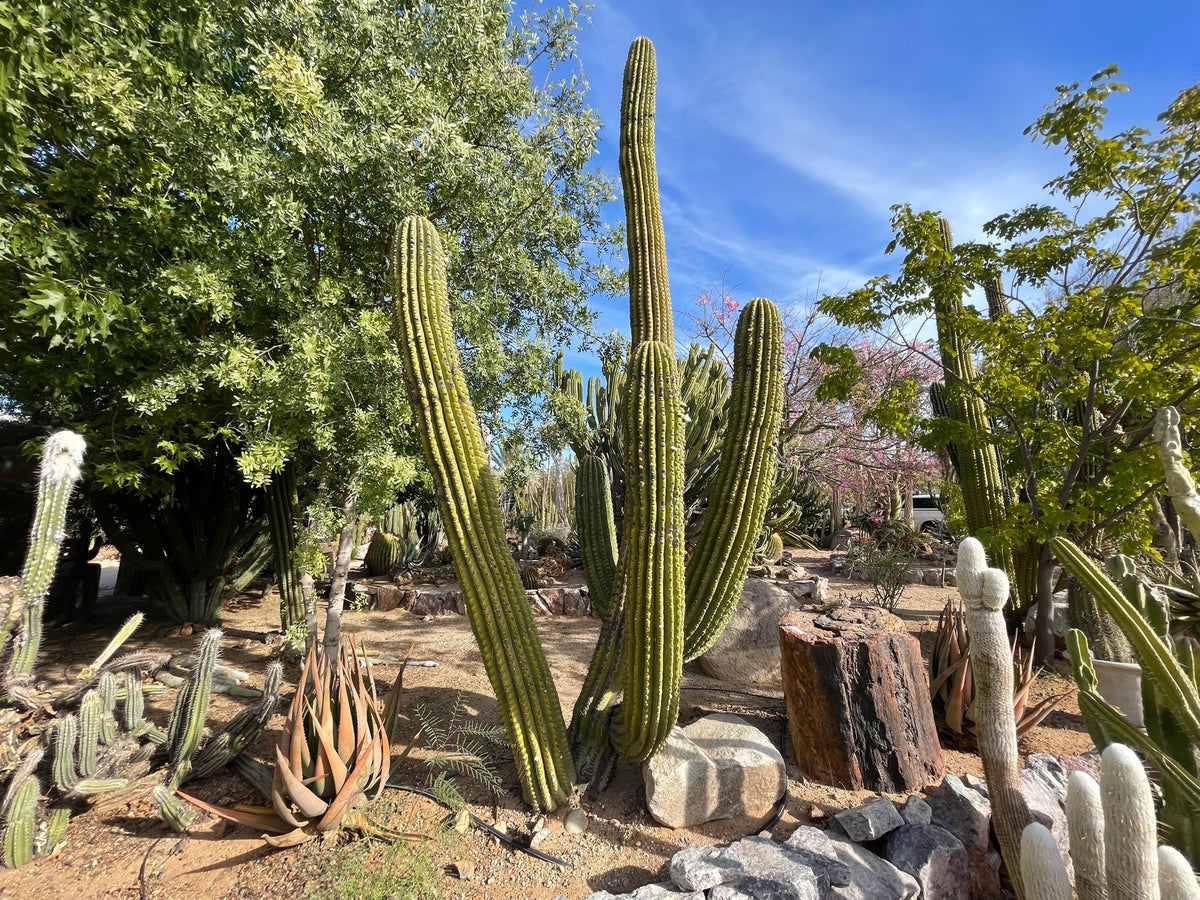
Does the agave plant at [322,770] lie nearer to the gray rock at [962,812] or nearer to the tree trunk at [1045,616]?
the gray rock at [962,812]

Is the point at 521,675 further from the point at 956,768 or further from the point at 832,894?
the point at 956,768

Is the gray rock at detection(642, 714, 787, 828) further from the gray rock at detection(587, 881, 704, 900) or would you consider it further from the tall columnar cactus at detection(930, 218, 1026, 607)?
the tall columnar cactus at detection(930, 218, 1026, 607)

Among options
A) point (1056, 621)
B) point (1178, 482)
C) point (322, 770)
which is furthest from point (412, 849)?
point (1056, 621)

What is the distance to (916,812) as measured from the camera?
2.42 m

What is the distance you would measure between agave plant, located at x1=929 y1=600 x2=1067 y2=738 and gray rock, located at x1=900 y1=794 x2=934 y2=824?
880mm

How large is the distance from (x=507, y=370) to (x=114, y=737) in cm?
329

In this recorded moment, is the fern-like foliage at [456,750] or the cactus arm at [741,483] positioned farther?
the cactus arm at [741,483]

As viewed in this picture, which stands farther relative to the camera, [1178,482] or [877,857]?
[877,857]

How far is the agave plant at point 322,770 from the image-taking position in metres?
2.27

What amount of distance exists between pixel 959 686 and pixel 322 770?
140 inches

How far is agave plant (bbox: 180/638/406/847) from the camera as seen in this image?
89.4 inches

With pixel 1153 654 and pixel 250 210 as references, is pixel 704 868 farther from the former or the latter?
pixel 250 210

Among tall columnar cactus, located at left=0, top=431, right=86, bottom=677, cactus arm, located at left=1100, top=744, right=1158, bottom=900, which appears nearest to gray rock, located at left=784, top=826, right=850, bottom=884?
cactus arm, located at left=1100, top=744, right=1158, bottom=900

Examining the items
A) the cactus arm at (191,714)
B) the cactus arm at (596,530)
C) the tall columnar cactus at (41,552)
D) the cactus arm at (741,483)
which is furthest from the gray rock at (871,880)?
the tall columnar cactus at (41,552)
